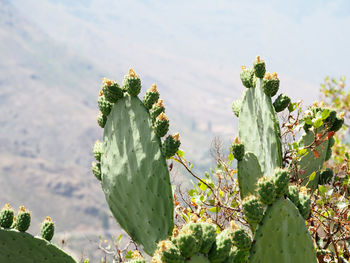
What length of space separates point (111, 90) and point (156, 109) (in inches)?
12.7

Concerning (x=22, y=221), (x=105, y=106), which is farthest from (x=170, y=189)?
(x=22, y=221)

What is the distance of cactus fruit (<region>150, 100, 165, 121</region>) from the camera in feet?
8.34

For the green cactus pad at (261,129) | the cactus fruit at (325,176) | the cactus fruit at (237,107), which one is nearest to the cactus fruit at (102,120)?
the green cactus pad at (261,129)

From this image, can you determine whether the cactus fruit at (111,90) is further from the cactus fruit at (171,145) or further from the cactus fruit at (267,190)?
the cactus fruit at (267,190)

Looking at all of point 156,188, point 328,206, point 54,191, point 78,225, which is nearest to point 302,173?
point 328,206

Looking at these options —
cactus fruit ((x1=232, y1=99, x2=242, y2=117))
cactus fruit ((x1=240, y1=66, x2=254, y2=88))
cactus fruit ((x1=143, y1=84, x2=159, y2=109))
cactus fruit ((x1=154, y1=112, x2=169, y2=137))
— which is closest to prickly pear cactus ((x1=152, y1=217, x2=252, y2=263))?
cactus fruit ((x1=154, y1=112, x2=169, y2=137))

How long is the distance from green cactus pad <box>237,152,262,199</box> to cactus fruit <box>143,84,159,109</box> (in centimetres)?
70

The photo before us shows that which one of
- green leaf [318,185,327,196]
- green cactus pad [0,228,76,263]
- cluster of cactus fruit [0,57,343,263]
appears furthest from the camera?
green leaf [318,185,327,196]

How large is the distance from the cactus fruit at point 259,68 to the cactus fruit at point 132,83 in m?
0.83

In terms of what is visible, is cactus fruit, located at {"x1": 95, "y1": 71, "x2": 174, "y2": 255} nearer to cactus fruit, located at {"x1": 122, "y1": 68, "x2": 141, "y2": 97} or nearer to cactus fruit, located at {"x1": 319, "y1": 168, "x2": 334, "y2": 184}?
cactus fruit, located at {"x1": 122, "y1": 68, "x2": 141, "y2": 97}

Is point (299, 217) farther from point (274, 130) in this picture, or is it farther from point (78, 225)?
point (78, 225)

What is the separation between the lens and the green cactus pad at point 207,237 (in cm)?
173

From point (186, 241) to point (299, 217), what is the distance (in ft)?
2.02

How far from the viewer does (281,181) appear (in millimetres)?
1890
